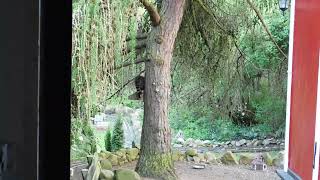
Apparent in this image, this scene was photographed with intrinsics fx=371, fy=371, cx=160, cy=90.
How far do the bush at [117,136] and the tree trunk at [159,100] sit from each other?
6 cm

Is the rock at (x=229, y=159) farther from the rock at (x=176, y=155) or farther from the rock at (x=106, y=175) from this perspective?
the rock at (x=106, y=175)

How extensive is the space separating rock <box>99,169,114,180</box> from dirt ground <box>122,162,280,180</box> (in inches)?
2.1

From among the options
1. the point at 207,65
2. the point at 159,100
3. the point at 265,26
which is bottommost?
the point at 159,100

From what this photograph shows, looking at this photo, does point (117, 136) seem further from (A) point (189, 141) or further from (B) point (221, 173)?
(B) point (221, 173)

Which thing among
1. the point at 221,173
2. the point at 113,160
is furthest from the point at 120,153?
the point at 221,173

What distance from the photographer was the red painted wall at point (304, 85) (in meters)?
0.89

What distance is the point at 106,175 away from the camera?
1.05 meters

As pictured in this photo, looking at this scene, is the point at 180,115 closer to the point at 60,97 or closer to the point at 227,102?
the point at 227,102

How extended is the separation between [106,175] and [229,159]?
0.35 metres

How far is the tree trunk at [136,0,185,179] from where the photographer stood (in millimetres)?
1034

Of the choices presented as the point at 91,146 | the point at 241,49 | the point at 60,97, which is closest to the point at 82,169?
the point at 91,146

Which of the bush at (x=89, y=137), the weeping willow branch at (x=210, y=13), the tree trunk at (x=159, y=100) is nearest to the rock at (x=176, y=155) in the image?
the tree trunk at (x=159, y=100)
